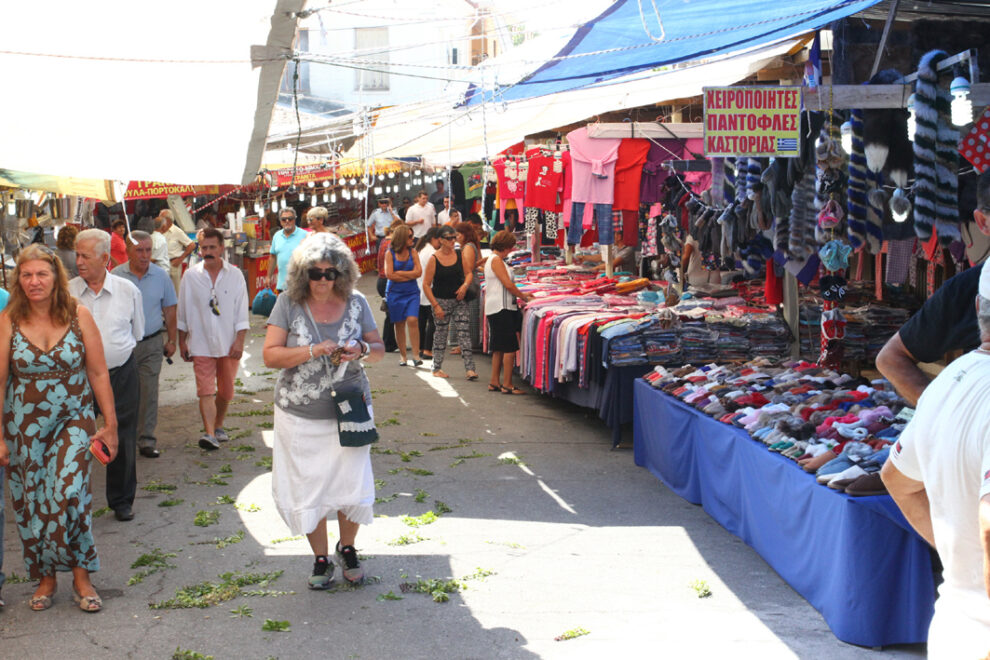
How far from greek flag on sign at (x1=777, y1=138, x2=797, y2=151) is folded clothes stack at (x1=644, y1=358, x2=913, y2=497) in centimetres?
155

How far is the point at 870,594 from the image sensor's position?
4762 millimetres

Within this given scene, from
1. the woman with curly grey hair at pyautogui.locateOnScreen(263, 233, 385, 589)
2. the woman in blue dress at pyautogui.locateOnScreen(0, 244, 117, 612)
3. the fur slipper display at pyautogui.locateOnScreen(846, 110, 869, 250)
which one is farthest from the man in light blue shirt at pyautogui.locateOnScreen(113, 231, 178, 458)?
the fur slipper display at pyautogui.locateOnScreen(846, 110, 869, 250)

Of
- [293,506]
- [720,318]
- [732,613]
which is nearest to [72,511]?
[293,506]

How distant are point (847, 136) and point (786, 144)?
1.34 ft

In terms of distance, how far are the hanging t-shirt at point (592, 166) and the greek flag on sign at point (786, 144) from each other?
4516 mm

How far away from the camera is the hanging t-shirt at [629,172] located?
1088cm

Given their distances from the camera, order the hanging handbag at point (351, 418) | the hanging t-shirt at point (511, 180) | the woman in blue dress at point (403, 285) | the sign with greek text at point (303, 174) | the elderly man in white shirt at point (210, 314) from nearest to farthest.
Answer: the hanging handbag at point (351, 418), the elderly man in white shirt at point (210, 314), the woman in blue dress at point (403, 285), the hanging t-shirt at point (511, 180), the sign with greek text at point (303, 174)

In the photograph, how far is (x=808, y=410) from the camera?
21.6ft

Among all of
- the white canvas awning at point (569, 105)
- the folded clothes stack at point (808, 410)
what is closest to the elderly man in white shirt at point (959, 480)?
the folded clothes stack at point (808, 410)

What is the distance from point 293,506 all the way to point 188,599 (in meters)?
0.68

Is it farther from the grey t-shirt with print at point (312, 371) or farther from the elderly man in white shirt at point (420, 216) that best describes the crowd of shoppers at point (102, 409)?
the elderly man in white shirt at point (420, 216)

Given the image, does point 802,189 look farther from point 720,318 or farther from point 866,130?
point 720,318

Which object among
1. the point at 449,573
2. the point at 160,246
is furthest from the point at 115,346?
the point at 160,246

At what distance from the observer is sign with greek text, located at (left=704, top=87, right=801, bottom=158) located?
20.7 ft
